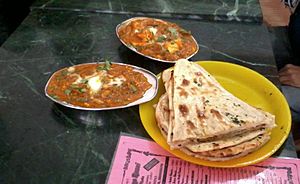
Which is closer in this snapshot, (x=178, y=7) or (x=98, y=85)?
(x=98, y=85)

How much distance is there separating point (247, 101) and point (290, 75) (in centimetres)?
64

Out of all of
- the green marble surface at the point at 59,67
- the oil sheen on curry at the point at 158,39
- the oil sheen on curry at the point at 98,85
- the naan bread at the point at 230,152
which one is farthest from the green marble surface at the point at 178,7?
the naan bread at the point at 230,152

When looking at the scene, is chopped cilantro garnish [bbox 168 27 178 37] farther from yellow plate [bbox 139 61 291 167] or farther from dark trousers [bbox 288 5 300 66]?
dark trousers [bbox 288 5 300 66]

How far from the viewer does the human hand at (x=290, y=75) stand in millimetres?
1878

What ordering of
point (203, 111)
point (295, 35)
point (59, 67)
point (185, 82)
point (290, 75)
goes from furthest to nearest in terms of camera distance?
point (295, 35)
point (290, 75)
point (59, 67)
point (185, 82)
point (203, 111)

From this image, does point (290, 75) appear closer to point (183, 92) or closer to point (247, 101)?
point (247, 101)

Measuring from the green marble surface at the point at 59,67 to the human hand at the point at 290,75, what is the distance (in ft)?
0.90

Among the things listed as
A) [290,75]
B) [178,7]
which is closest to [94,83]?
[178,7]

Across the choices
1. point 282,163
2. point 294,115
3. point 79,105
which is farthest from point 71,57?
point 294,115

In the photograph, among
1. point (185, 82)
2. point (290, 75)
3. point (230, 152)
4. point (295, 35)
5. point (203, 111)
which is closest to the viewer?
point (230, 152)

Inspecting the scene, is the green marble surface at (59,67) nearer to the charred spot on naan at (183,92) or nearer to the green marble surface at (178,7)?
the green marble surface at (178,7)

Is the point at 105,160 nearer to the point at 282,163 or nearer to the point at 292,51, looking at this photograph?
the point at 282,163

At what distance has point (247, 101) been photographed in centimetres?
142

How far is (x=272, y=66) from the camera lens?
5.32 ft
